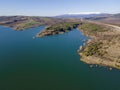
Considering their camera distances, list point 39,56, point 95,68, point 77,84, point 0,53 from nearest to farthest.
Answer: point 77,84, point 95,68, point 39,56, point 0,53

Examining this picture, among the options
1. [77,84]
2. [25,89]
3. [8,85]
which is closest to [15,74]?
[8,85]

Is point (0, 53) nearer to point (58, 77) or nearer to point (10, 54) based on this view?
point (10, 54)

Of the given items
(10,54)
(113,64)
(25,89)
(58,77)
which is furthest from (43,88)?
(10,54)

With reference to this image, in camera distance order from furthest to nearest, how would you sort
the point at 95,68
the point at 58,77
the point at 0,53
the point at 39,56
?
the point at 0,53, the point at 39,56, the point at 95,68, the point at 58,77

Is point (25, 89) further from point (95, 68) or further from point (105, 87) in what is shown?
point (95, 68)

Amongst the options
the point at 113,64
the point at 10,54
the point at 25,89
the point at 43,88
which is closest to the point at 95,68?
the point at 113,64

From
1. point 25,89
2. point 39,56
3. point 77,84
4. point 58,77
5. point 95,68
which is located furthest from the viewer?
point 39,56

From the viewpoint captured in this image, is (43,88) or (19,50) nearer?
(43,88)

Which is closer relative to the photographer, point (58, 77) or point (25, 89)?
point (25, 89)

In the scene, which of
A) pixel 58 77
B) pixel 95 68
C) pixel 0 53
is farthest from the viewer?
pixel 0 53
